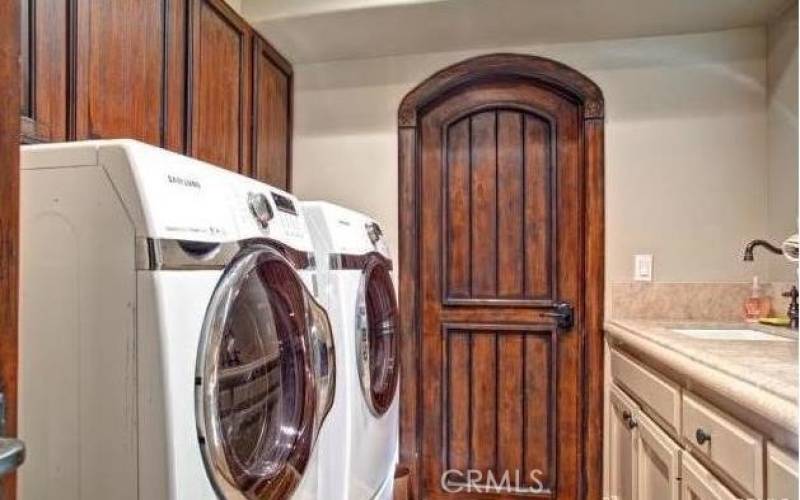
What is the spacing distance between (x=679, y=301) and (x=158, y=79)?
2.20 meters

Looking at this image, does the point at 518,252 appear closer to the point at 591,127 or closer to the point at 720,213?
the point at 591,127

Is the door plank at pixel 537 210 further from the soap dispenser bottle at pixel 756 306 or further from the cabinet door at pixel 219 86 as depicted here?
the cabinet door at pixel 219 86

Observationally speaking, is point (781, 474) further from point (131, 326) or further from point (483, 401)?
point (483, 401)

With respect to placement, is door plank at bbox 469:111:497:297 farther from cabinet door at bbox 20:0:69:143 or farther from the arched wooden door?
cabinet door at bbox 20:0:69:143

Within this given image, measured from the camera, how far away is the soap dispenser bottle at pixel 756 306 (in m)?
2.17

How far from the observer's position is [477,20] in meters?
2.28

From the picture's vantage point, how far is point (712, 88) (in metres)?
2.36

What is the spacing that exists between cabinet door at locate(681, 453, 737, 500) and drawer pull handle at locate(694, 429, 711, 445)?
7 cm

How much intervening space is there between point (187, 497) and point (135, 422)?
145 millimetres

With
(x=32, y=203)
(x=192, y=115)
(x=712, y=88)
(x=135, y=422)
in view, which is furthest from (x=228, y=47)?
(x=712, y=88)

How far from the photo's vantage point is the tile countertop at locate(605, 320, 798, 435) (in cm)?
96

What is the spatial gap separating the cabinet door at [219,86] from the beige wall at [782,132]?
2121 millimetres

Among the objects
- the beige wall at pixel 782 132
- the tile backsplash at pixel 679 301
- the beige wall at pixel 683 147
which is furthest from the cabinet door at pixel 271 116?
the beige wall at pixel 782 132

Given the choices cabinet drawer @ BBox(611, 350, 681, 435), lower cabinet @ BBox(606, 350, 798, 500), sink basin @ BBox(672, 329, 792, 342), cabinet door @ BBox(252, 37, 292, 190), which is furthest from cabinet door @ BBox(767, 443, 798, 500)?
cabinet door @ BBox(252, 37, 292, 190)
